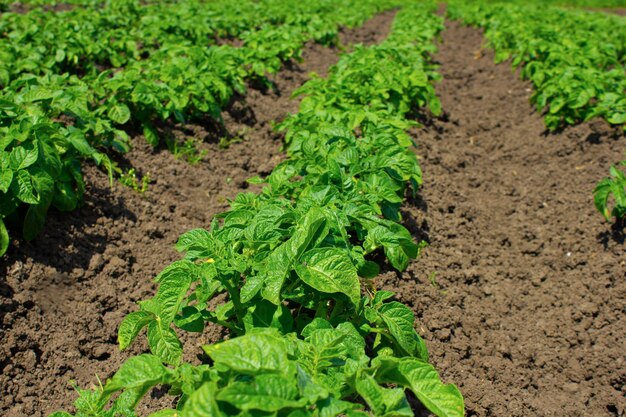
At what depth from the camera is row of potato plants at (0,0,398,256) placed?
3.28m

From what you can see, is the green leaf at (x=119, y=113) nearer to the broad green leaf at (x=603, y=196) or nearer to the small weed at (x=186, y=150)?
the small weed at (x=186, y=150)

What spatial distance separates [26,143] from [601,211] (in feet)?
12.6

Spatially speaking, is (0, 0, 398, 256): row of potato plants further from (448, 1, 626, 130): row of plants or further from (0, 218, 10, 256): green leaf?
(448, 1, 626, 130): row of plants

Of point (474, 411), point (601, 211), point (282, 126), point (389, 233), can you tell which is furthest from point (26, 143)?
point (601, 211)

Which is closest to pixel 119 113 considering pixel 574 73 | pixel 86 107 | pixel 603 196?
pixel 86 107

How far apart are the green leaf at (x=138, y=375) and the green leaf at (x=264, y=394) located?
380mm

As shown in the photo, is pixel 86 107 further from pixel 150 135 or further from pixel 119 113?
pixel 150 135

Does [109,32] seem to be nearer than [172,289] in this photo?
No

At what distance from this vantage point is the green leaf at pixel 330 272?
2114mm

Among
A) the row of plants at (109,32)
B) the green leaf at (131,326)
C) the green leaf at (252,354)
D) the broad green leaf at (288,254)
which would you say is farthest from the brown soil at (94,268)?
the row of plants at (109,32)

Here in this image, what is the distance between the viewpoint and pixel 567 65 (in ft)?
21.9

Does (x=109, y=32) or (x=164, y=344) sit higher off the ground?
(x=109, y=32)

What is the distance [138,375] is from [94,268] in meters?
1.94

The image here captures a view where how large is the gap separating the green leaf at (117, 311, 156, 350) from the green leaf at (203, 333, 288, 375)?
2.22 ft
